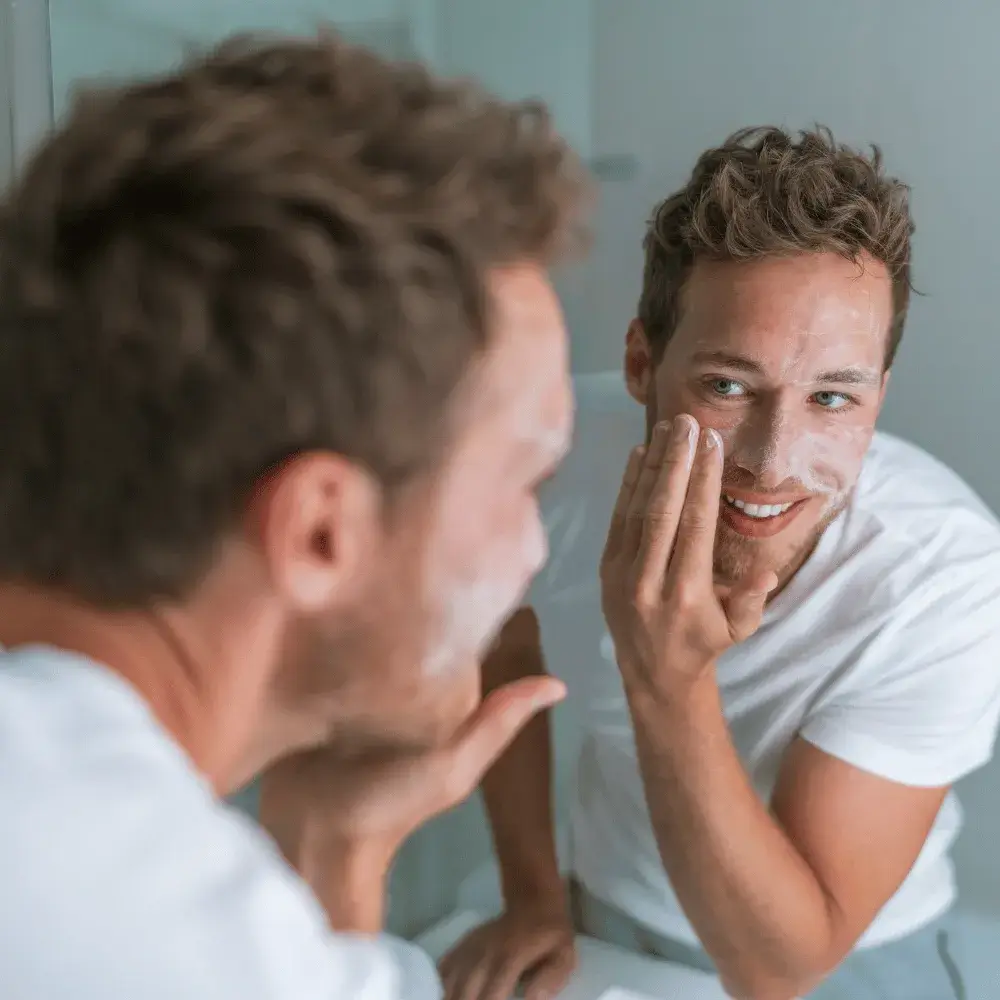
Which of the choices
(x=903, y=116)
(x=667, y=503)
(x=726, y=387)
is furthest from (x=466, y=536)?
(x=903, y=116)

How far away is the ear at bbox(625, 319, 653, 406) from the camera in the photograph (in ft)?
2.50

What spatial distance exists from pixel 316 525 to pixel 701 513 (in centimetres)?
32

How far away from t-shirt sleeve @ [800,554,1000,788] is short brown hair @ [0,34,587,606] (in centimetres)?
42

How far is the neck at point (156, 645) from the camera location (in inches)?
13.3

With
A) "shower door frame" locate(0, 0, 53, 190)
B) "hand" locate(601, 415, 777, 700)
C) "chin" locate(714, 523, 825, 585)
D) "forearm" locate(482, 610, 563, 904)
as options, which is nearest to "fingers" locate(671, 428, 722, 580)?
"hand" locate(601, 415, 777, 700)

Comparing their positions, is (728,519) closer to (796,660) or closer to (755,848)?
(796,660)

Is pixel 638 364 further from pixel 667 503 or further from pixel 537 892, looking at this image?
pixel 537 892

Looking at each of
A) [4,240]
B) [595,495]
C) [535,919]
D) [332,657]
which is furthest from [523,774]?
[4,240]

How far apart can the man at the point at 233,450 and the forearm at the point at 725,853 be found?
0.91 ft

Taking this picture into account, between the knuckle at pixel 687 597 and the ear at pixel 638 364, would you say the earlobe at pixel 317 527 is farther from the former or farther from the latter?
the ear at pixel 638 364

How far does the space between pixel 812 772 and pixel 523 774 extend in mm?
253

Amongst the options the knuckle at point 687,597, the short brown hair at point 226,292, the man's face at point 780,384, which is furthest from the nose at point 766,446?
the short brown hair at point 226,292

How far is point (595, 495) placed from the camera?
0.82 meters

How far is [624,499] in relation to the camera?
622mm
